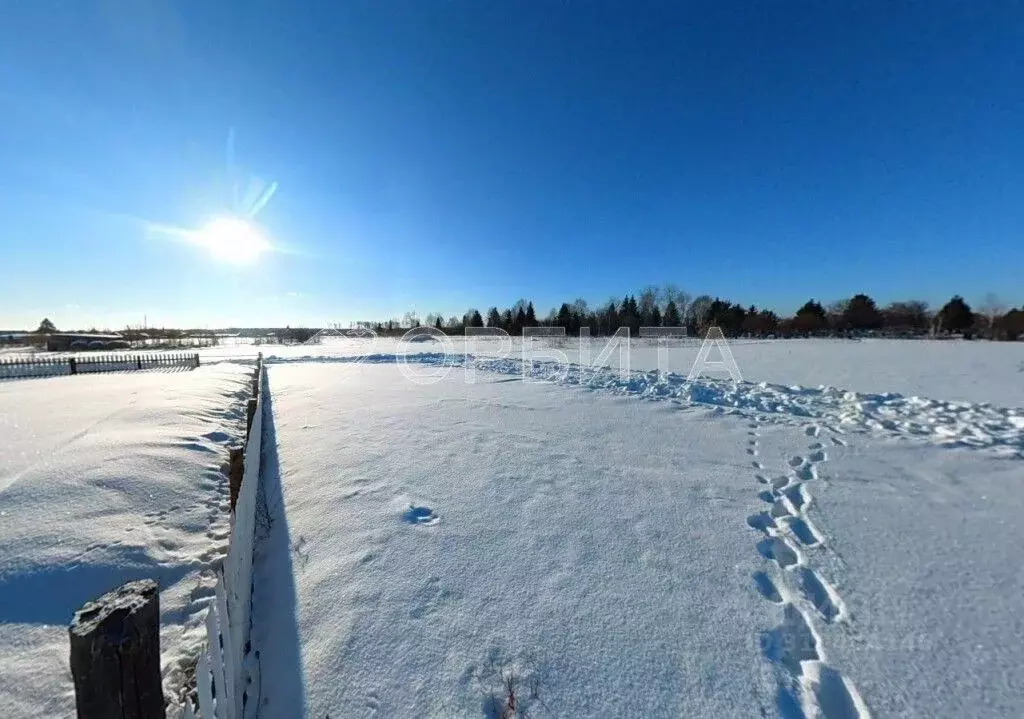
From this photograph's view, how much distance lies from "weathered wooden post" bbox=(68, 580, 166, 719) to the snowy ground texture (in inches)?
52.1

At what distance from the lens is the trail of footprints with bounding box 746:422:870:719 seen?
2148 millimetres

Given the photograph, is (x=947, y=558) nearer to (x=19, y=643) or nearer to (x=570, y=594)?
(x=570, y=594)

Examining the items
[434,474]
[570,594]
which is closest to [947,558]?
[570,594]

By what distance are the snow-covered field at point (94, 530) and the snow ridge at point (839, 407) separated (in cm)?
883

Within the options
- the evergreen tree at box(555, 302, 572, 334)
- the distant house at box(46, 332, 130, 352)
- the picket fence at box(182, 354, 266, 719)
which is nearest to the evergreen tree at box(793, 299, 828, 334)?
the evergreen tree at box(555, 302, 572, 334)

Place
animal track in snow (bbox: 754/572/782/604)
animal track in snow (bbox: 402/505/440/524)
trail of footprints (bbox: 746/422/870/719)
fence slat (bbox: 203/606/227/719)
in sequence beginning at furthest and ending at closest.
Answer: animal track in snow (bbox: 402/505/440/524) → animal track in snow (bbox: 754/572/782/604) → trail of footprints (bbox: 746/422/870/719) → fence slat (bbox: 203/606/227/719)

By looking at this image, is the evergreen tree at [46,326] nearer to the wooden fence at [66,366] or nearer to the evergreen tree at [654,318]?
the wooden fence at [66,366]

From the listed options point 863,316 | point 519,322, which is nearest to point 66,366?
point 519,322

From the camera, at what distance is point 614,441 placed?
21.1 feet

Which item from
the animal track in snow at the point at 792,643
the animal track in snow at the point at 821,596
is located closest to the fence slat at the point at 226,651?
the animal track in snow at the point at 792,643

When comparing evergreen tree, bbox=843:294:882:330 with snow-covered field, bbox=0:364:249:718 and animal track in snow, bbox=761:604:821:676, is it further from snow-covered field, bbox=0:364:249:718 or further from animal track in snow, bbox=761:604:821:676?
snow-covered field, bbox=0:364:249:718

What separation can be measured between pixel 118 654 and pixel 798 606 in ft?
12.0

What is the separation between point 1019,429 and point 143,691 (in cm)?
1049

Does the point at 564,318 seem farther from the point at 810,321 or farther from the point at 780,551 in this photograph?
the point at 780,551
